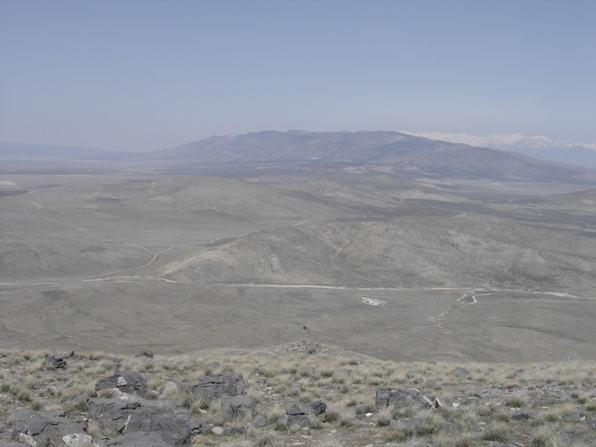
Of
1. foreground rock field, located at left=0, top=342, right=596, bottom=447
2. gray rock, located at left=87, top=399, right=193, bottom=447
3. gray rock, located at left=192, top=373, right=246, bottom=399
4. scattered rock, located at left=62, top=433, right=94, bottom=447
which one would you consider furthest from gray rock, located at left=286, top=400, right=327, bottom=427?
scattered rock, located at left=62, top=433, right=94, bottom=447

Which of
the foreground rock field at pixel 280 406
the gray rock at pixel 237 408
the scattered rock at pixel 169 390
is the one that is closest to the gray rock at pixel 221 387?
the foreground rock field at pixel 280 406

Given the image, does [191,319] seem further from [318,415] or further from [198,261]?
[318,415]

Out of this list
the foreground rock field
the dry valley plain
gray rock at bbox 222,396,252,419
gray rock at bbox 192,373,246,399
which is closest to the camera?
the foreground rock field

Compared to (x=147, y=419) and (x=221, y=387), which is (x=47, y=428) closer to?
(x=147, y=419)

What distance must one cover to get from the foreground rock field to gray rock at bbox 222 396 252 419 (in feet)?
0.07

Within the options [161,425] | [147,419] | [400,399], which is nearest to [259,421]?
[161,425]

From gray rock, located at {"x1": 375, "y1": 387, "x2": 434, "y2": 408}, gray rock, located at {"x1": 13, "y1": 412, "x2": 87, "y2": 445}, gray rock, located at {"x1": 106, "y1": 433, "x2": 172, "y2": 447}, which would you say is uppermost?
gray rock, located at {"x1": 106, "y1": 433, "x2": 172, "y2": 447}

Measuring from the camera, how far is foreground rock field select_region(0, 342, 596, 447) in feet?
26.9

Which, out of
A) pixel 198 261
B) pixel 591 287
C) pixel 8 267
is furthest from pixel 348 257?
pixel 8 267

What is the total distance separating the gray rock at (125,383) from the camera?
37.7ft

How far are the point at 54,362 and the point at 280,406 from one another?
765 cm

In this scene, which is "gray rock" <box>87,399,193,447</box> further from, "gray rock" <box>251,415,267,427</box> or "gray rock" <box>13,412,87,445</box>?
"gray rock" <box>251,415,267,427</box>

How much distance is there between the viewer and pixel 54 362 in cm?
1498

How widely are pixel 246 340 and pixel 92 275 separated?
904 inches
